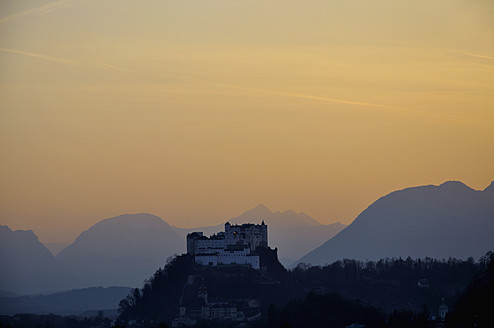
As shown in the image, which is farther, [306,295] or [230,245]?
[230,245]

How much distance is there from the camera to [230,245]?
14425cm

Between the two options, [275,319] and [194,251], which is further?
[194,251]

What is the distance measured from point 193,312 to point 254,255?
13100 mm

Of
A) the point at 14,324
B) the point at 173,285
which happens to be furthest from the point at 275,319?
the point at 14,324

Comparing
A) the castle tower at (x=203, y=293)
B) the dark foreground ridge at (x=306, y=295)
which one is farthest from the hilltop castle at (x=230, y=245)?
the castle tower at (x=203, y=293)

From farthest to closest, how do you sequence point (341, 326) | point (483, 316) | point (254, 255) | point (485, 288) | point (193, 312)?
point (254, 255) < point (193, 312) < point (341, 326) < point (485, 288) < point (483, 316)

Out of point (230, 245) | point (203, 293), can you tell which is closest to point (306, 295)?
point (203, 293)

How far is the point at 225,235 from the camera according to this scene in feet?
475

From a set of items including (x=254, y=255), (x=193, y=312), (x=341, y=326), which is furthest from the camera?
(x=254, y=255)

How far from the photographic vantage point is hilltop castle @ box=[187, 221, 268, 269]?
142m

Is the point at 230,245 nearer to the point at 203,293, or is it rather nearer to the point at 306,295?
the point at 203,293

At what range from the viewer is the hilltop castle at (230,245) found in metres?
142

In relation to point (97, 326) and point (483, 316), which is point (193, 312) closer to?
point (97, 326)

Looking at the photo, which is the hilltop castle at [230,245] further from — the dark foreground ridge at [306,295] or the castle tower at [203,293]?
the castle tower at [203,293]
